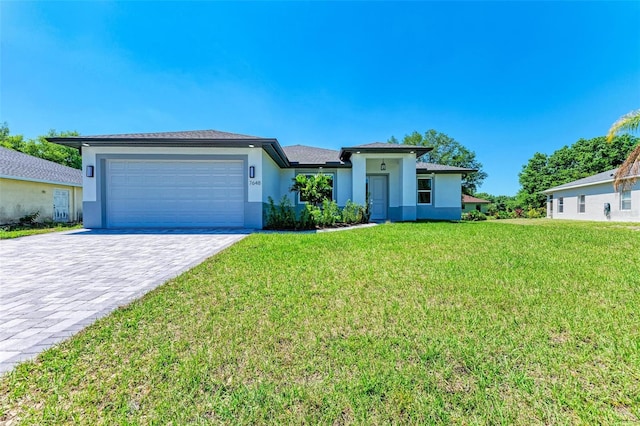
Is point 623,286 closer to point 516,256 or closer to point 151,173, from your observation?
point 516,256

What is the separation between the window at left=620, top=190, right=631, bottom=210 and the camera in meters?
15.5

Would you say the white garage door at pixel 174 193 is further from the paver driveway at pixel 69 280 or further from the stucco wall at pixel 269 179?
the paver driveway at pixel 69 280

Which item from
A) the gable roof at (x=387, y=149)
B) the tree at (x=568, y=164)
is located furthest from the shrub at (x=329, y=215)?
the tree at (x=568, y=164)

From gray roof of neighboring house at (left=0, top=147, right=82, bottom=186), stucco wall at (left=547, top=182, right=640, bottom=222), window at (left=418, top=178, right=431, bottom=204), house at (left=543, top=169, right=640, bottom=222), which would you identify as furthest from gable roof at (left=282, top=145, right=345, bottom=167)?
stucco wall at (left=547, top=182, right=640, bottom=222)

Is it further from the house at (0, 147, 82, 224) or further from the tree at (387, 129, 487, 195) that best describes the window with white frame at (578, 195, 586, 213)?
the house at (0, 147, 82, 224)

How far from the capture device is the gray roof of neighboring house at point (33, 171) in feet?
37.6

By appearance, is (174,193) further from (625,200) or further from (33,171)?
(625,200)

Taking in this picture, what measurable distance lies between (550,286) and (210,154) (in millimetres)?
10617

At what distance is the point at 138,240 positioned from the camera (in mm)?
7391

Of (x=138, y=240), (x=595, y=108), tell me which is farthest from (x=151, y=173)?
(x=595, y=108)

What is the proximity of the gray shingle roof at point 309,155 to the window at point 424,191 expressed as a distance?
5.55 m

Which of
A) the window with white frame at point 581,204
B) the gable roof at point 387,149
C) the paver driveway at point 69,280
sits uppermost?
the gable roof at point 387,149

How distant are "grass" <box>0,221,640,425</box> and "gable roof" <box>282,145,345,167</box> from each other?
35.1 ft

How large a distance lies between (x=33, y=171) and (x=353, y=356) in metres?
18.5
